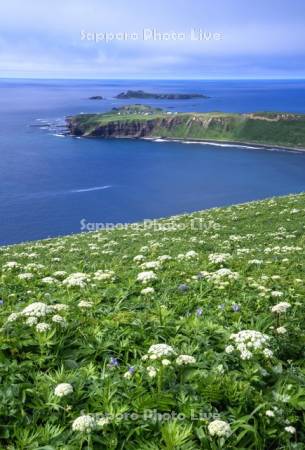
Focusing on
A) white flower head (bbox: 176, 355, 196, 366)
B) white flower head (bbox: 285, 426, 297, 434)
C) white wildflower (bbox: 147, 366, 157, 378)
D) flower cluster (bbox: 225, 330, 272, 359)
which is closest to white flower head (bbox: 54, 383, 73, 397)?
white wildflower (bbox: 147, 366, 157, 378)

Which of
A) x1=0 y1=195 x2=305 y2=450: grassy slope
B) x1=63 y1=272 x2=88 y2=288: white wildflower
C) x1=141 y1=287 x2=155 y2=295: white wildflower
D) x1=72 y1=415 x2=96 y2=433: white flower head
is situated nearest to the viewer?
x1=72 y1=415 x2=96 y2=433: white flower head

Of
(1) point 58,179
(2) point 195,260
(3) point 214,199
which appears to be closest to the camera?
(2) point 195,260

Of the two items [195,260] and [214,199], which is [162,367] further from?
[214,199]

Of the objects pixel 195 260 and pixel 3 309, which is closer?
pixel 3 309

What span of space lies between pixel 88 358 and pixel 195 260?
756 cm

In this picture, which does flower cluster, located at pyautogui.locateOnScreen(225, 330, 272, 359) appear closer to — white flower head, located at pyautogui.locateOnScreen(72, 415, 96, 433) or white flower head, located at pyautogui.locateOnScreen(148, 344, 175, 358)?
white flower head, located at pyautogui.locateOnScreen(148, 344, 175, 358)

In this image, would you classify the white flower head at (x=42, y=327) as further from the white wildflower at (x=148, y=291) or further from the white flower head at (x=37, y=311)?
the white wildflower at (x=148, y=291)

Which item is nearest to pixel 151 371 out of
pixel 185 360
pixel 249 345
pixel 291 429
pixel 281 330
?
pixel 185 360

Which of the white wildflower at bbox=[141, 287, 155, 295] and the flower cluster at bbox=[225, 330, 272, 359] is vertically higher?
the flower cluster at bbox=[225, 330, 272, 359]

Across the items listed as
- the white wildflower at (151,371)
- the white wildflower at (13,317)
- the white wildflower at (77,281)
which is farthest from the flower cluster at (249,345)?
the white wildflower at (77,281)

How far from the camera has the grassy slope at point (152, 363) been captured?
5.64 metres

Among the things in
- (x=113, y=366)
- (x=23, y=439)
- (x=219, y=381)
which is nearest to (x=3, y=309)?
(x=113, y=366)

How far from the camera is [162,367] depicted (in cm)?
653

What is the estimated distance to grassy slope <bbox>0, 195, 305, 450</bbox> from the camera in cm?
564
